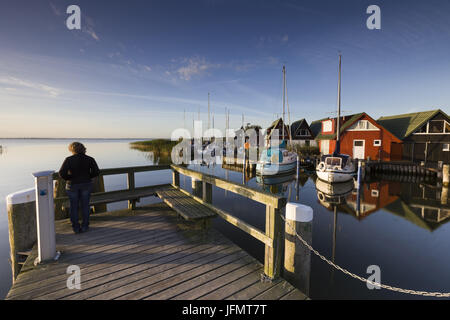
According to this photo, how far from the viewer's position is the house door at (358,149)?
27406 millimetres

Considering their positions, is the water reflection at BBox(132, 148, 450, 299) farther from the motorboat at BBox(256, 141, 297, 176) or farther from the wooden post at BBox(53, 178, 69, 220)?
the wooden post at BBox(53, 178, 69, 220)

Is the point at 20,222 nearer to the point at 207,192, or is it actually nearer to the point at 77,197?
the point at 77,197

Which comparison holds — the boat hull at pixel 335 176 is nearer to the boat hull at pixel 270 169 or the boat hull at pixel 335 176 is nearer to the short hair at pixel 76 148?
the boat hull at pixel 270 169

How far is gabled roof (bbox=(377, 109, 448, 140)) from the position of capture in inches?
989

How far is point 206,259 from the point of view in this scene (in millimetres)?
3980

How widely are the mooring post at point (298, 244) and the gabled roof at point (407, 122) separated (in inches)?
1252

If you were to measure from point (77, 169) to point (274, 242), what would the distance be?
4.56 metres

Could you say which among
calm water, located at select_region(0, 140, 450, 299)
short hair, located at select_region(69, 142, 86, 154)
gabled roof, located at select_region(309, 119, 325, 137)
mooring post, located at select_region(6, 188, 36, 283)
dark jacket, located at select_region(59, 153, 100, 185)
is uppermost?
gabled roof, located at select_region(309, 119, 325, 137)

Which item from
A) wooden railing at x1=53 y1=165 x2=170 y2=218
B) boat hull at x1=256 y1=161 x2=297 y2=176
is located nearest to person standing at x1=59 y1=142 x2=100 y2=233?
wooden railing at x1=53 y1=165 x2=170 y2=218

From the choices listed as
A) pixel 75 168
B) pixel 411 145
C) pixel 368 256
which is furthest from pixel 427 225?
pixel 411 145

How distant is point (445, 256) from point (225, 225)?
27.3 ft

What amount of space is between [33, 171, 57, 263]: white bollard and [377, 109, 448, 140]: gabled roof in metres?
34.8

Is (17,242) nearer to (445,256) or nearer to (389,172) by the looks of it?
(445,256)

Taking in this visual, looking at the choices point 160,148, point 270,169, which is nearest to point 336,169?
point 270,169
